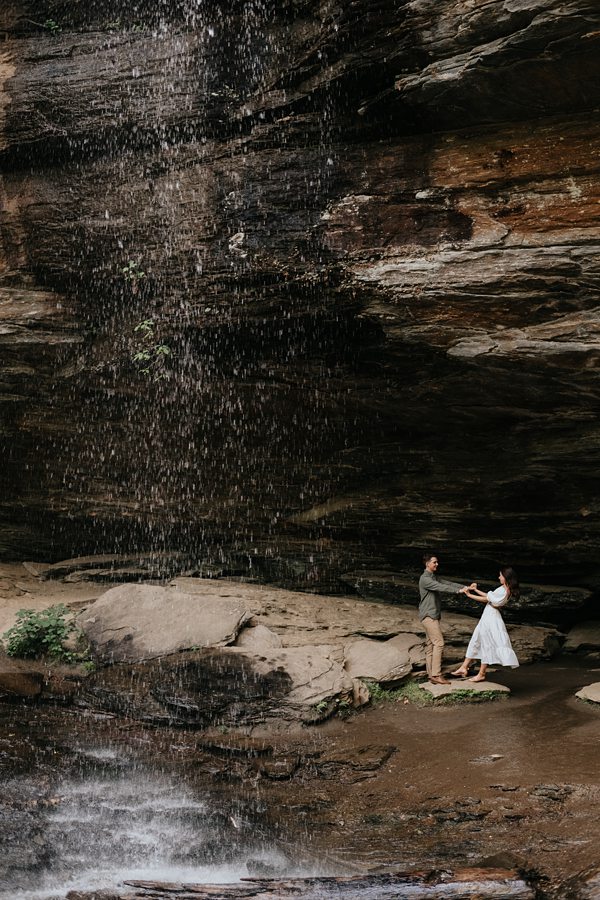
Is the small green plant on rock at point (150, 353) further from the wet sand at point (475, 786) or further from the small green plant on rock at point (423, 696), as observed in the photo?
the wet sand at point (475, 786)

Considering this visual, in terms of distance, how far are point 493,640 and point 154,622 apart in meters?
4.67

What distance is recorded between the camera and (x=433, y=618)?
1028cm

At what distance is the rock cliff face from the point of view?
9.16 meters

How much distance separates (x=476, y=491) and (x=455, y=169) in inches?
201

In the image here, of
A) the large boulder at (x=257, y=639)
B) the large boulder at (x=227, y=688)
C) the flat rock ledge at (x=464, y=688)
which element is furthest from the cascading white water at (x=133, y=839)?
the flat rock ledge at (x=464, y=688)

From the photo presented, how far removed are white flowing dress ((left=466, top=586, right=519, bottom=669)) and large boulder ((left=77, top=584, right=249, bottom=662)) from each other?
3245 mm

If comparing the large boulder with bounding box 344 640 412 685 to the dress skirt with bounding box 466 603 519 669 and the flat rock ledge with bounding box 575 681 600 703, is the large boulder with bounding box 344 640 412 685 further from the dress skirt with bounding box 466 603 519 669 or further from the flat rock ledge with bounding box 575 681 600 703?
the flat rock ledge with bounding box 575 681 600 703

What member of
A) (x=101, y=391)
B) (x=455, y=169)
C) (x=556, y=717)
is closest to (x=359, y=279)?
(x=455, y=169)

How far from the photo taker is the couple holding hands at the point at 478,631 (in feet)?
32.7

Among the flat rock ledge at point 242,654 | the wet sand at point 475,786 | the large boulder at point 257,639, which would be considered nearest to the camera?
the wet sand at point 475,786

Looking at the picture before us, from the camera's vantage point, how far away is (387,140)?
399 inches

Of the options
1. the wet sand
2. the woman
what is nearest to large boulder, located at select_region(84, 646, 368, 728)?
the wet sand

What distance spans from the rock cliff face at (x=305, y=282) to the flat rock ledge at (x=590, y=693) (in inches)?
130

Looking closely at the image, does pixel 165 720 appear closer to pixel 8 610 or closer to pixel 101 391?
pixel 8 610
